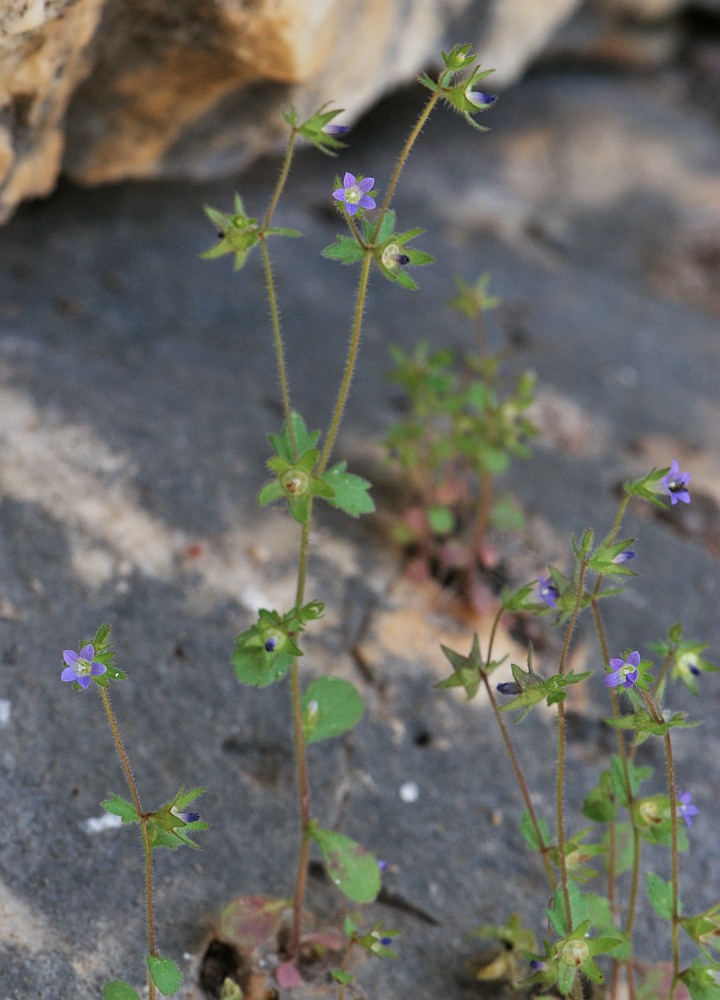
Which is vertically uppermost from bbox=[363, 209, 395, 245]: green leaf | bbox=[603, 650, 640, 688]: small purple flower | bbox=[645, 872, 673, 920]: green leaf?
bbox=[363, 209, 395, 245]: green leaf

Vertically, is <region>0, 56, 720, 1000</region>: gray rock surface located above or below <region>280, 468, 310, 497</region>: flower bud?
below

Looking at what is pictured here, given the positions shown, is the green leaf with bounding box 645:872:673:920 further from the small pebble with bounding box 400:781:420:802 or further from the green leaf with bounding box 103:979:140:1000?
the green leaf with bounding box 103:979:140:1000

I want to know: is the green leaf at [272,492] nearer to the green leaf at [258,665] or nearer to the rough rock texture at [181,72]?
the green leaf at [258,665]

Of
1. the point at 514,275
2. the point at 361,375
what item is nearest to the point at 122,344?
the point at 361,375

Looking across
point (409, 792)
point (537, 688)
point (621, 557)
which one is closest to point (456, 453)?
point (409, 792)

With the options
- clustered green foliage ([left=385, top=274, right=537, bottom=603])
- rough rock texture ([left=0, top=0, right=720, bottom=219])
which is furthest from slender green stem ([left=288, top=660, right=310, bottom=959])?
rough rock texture ([left=0, top=0, right=720, bottom=219])

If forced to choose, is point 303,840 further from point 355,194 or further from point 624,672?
point 355,194

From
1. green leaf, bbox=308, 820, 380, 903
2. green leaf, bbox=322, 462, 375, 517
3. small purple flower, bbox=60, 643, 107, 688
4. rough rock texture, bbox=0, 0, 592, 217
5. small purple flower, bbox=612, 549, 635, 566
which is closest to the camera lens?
small purple flower, bbox=60, 643, 107, 688
